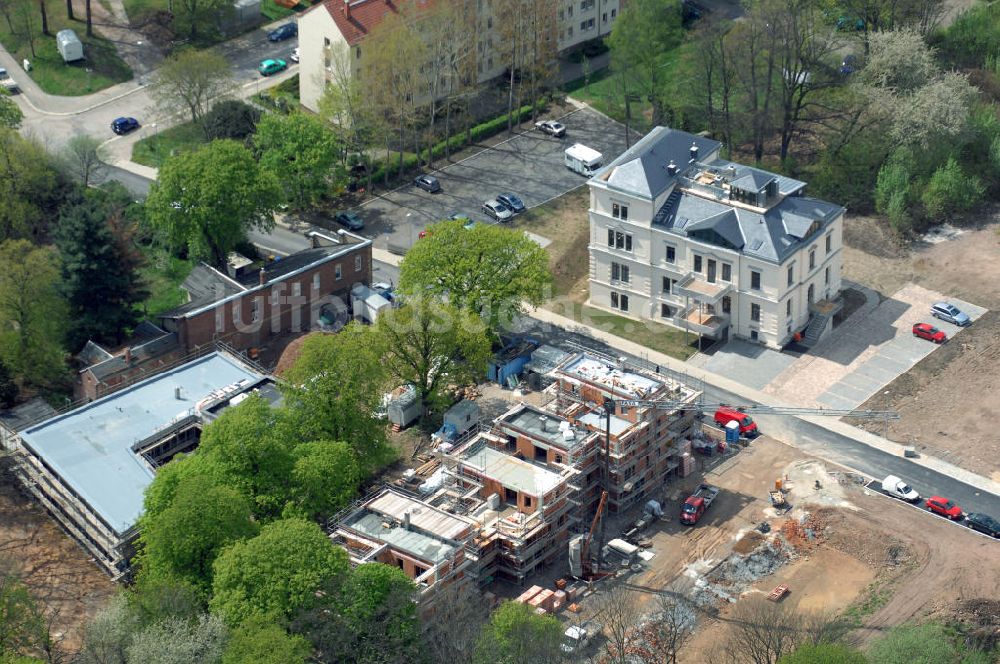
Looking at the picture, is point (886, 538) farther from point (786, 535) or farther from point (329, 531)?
point (329, 531)

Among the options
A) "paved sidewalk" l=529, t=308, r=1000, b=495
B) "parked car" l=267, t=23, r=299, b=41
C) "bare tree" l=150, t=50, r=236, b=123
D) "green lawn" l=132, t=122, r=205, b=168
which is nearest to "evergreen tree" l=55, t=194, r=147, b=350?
"green lawn" l=132, t=122, r=205, b=168

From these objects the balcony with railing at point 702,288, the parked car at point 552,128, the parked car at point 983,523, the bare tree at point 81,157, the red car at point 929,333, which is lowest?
the parked car at point 983,523

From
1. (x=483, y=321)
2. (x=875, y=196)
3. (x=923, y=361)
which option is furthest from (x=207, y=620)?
(x=875, y=196)

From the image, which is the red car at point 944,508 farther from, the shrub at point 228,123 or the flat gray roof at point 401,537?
the shrub at point 228,123

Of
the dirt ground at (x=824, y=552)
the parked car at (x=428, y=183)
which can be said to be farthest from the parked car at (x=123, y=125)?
the dirt ground at (x=824, y=552)

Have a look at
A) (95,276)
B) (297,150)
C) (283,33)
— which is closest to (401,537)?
(95,276)

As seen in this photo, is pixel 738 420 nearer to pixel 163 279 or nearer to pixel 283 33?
pixel 163 279
